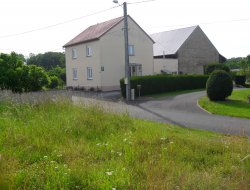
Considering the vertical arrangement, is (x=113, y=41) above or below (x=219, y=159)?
above

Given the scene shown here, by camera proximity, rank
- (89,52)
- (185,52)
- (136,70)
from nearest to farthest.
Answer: (89,52), (136,70), (185,52)

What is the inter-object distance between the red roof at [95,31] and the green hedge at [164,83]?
8.69 meters

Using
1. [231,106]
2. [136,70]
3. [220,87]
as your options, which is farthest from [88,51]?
[231,106]

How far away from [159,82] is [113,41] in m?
8.48

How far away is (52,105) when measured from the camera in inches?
491

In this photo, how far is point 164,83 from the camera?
33.3 m

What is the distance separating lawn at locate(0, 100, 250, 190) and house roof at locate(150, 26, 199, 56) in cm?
4005

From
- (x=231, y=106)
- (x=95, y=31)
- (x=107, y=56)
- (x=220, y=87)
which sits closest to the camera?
(x=231, y=106)

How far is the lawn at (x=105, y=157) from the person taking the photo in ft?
17.7

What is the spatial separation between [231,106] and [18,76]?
12598 millimetres

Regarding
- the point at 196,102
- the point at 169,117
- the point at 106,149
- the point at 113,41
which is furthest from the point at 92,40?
the point at 106,149

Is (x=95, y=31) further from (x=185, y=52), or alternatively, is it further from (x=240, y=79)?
(x=240, y=79)

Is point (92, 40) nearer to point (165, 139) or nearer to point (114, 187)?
point (165, 139)

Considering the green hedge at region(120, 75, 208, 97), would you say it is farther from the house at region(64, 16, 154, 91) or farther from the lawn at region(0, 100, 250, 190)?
the lawn at region(0, 100, 250, 190)
